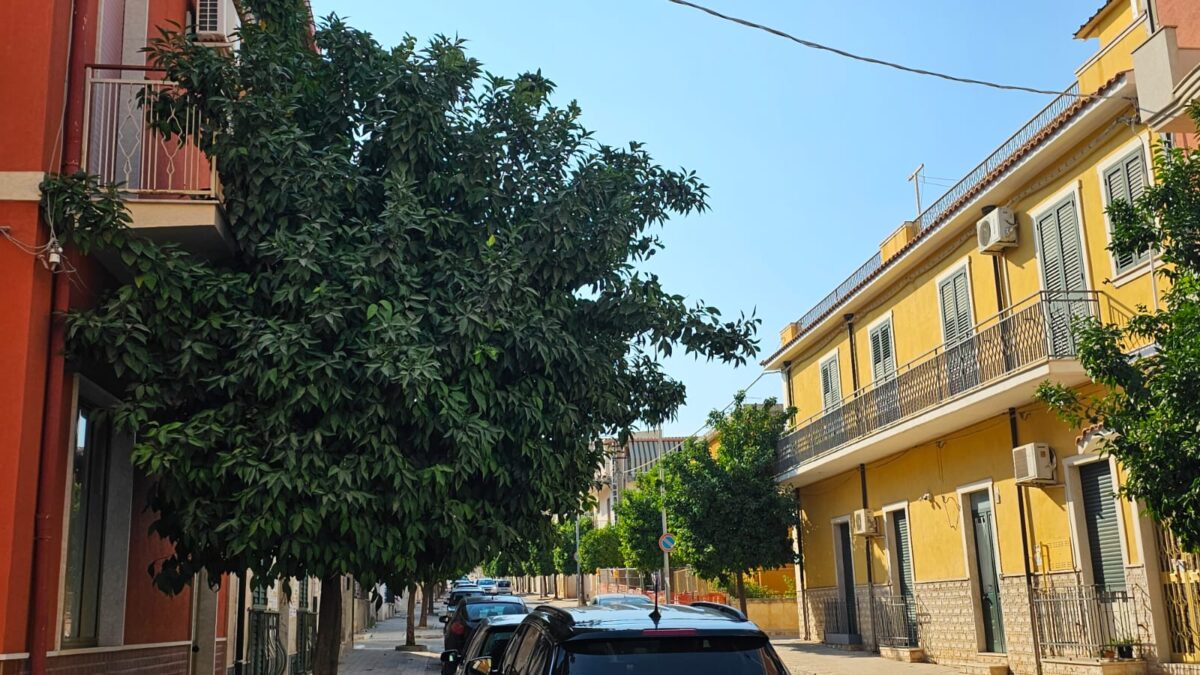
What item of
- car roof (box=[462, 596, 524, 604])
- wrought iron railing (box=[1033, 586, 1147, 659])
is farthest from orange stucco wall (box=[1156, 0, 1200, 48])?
car roof (box=[462, 596, 524, 604])

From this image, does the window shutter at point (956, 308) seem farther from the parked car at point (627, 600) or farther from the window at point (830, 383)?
the parked car at point (627, 600)

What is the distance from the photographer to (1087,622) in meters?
15.5

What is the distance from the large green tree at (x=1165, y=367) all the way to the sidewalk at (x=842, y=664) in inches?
377

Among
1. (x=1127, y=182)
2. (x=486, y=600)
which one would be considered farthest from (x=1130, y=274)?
(x=486, y=600)

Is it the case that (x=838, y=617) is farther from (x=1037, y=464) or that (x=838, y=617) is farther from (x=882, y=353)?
(x=1037, y=464)

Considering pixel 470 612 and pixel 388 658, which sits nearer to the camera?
pixel 470 612

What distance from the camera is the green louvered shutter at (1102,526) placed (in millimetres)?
15352

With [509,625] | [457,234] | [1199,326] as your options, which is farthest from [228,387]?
[1199,326]

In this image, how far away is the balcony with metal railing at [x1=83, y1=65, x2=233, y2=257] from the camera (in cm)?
855

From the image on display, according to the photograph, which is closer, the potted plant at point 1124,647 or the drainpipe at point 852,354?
the potted plant at point 1124,647

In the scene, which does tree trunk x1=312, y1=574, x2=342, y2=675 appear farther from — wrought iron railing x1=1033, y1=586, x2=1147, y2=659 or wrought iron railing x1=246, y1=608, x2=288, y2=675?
wrought iron railing x1=1033, y1=586, x2=1147, y2=659

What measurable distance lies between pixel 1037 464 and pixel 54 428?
13.9m

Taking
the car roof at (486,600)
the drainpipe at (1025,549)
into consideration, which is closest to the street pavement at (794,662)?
the car roof at (486,600)

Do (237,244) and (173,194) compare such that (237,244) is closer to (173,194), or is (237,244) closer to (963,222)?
(173,194)
